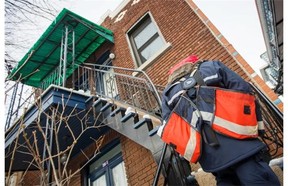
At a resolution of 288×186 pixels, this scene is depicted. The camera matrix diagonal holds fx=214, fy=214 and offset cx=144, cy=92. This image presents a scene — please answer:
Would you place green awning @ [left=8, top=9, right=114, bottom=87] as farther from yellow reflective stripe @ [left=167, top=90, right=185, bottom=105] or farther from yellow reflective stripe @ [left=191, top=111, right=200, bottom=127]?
yellow reflective stripe @ [left=191, top=111, right=200, bottom=127]

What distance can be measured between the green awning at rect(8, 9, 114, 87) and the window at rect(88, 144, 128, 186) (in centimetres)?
319

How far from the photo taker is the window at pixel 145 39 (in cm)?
698

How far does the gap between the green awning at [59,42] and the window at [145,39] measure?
1.08m

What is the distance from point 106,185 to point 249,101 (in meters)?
5.31

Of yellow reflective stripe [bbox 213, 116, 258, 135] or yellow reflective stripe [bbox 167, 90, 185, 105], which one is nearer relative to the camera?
yellow reflective stripe [bbox 213, 116, 258, 135]

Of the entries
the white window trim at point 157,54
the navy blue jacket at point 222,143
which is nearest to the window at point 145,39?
the white window trim at point 157,54

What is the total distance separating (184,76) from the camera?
2369 mm

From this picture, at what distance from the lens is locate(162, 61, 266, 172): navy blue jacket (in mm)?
1744

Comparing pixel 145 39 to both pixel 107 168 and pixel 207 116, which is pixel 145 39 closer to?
pixel 107 168

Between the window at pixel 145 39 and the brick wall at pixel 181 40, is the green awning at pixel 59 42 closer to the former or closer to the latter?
the brick wall at pixel 181 40

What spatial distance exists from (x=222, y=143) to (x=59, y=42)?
7.71 meters

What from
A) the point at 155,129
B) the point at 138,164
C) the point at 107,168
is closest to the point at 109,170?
the point at 107,168

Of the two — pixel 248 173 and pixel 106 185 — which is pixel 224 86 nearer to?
pixel 248 173

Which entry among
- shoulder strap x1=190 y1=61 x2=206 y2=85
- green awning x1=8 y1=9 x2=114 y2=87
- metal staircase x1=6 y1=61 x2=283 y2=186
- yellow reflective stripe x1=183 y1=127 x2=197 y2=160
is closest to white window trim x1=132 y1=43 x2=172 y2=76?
metal staircase x1=6 y1=61 x2=283 y2=186
